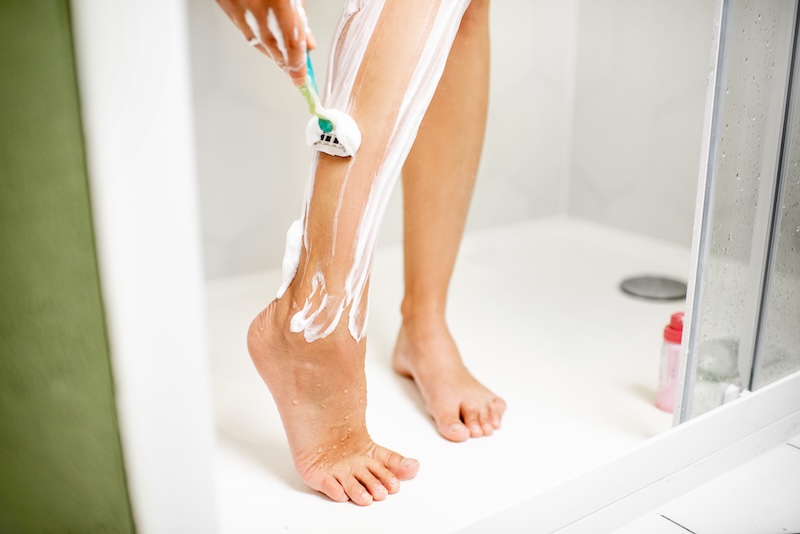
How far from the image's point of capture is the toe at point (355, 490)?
0.73 metres

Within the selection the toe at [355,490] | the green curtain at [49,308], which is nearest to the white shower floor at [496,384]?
the toe at [355,490]

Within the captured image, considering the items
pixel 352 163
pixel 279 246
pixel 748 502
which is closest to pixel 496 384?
pixel 748 502

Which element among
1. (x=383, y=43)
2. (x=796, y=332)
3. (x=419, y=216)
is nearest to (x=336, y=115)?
(x=383, y=43)

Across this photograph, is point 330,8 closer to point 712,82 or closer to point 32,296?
point 712,82

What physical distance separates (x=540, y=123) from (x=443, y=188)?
0.75m

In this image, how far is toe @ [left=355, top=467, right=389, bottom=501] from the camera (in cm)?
74

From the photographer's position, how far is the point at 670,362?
920mm

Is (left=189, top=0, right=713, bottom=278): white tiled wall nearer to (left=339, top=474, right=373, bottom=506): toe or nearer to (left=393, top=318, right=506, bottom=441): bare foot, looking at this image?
(left=393, top=318, right=506, bottom=441): bare foot

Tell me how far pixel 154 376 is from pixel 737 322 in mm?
623

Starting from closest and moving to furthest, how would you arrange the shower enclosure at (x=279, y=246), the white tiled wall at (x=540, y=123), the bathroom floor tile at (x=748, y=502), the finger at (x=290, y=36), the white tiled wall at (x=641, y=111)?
1. the shower enclosure at (x=279, y=246)
2. the finger at (x=290, y=36)
3. the bathroom floor tile at (x=748, y=502)
4. the white tiled wall at (x=540, y=123)
5. the white tiled wall at (x=641, y=111)

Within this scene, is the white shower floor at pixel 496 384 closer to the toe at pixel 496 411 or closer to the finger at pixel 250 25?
the toe at pixel 496 411

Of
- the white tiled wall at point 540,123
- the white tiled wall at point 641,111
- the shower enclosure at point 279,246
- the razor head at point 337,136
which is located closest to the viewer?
the shower enclosure at point 279,246

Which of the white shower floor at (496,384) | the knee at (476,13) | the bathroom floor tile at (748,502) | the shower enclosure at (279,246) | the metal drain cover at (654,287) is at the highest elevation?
the knee at (476,13)

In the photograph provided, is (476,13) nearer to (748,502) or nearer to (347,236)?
(347,236)
